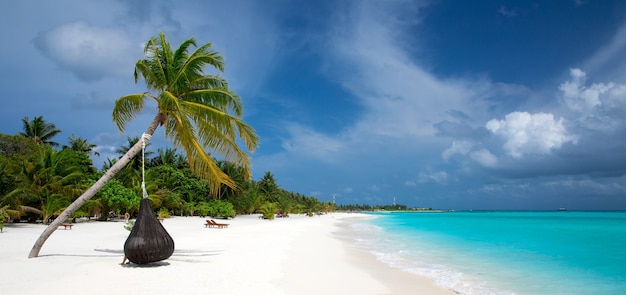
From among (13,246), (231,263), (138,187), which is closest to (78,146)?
Result: (138,187)

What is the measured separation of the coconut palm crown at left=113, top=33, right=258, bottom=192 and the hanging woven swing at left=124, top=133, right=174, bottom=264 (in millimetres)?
1771

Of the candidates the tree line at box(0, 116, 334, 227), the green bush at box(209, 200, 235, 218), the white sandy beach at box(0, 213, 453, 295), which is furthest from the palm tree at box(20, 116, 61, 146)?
the white sandy beach at box(0, 213, 453, 295)

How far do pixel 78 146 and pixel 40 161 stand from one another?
19.5 metres

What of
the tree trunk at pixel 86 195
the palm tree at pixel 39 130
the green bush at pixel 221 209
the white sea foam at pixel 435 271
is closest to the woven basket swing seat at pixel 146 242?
the tree trunk at pixel 86 195

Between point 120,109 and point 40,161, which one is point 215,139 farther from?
point 40,161

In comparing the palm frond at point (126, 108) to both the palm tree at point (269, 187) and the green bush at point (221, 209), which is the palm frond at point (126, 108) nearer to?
the green bush at point (221, 209)

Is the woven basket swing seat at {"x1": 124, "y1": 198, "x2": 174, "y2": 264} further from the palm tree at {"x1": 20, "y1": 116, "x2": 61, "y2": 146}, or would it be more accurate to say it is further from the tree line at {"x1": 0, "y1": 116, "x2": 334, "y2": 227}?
the palm tree at {"x1": 20, "y1": 116, "x2": 61, "y2": 146}

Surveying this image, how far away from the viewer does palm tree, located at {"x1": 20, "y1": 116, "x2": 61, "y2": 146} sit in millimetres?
37188

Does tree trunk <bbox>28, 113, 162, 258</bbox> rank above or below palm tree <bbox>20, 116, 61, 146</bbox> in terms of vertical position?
below

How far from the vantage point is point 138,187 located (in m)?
25.5

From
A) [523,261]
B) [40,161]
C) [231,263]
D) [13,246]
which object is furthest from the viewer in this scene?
[40,161]

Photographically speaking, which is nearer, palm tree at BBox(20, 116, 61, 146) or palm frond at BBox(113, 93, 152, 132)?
palm frond at BBox(113, 93, 152, 132)

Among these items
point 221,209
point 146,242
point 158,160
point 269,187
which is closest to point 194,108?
point 146,242

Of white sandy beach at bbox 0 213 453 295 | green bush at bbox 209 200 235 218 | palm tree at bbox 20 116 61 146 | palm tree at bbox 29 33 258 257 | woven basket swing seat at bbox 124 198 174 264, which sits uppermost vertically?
palm tree at bbox 20 116 61 146
